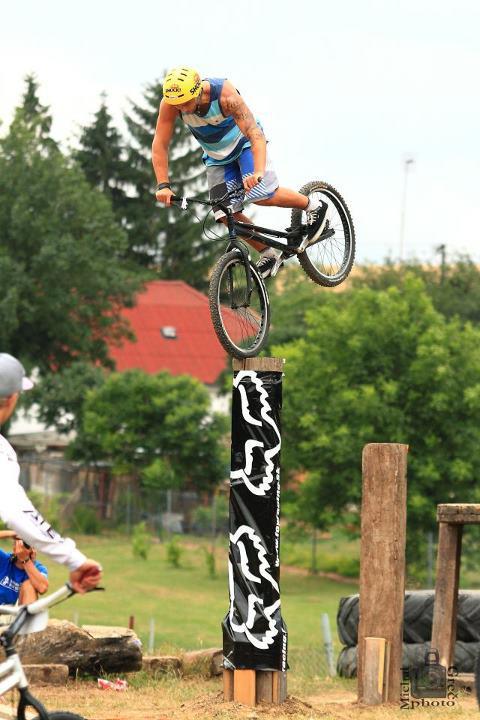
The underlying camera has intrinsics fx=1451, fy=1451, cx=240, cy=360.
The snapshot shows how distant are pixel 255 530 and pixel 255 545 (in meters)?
A: 0.12

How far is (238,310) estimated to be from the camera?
11.7 meters

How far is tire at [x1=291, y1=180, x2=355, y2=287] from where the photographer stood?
41.7 ft

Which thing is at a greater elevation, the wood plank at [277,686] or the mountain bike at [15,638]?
the mountain bike at [15,638]

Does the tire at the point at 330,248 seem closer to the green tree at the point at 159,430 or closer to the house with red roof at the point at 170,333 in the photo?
the green tree at the point at 159,430

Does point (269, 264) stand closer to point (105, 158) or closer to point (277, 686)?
point (277, 686)

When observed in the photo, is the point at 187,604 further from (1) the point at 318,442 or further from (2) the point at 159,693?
(2) the point at 159,693

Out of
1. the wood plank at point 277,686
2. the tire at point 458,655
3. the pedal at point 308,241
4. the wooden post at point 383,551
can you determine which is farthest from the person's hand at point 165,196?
the tire at point 458,655

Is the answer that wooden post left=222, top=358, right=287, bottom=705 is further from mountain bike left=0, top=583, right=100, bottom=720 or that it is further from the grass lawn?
the grass lawn

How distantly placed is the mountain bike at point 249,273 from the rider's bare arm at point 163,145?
126 millimetres

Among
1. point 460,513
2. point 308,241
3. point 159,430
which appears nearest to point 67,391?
point 159,430

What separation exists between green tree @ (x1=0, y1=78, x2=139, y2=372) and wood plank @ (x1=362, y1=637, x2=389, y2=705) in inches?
1850

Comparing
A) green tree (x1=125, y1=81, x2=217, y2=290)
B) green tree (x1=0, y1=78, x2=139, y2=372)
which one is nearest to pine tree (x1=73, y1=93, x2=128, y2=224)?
green tree (x1=125, y1=81, x2=217, y2=290)

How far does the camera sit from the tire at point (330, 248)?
1270cm

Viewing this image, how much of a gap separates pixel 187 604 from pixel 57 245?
28.6 m
